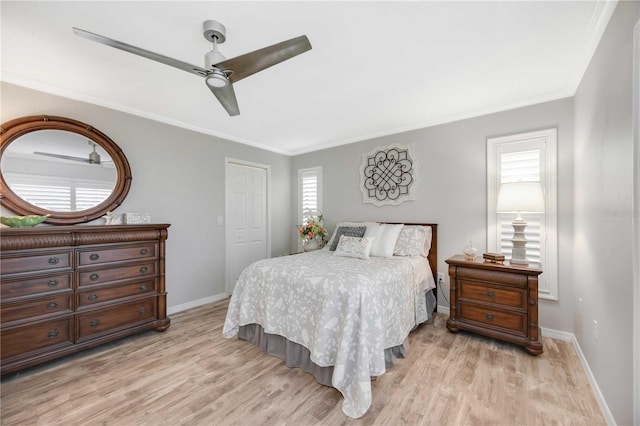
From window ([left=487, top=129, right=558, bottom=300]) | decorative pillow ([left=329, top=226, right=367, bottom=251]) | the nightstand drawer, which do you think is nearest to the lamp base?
window ([left=487, top=129, right=558, bottom=300])

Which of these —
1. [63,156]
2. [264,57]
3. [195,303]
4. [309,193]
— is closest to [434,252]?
[309,193]

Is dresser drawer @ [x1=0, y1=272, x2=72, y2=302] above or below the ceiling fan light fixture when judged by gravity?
below

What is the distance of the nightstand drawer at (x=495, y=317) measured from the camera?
7.71 feet

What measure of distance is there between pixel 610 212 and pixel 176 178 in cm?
417

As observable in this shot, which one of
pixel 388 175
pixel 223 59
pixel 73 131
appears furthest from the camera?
pixel 388 175

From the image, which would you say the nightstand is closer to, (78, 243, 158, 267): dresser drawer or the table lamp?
the table lamp

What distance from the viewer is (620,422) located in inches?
54.2

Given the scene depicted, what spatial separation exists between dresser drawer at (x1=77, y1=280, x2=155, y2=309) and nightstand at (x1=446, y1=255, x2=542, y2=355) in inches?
128

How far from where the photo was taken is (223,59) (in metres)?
1.65

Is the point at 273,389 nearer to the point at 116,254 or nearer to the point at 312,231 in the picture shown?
the point at 116,254

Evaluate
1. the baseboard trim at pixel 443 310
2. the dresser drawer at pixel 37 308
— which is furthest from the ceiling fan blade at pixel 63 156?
the baseboard trim at pixel 443 310

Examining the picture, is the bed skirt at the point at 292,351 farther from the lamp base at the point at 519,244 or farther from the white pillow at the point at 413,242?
the lamp base at the point at 519,244

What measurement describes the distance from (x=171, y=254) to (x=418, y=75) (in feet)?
11.4

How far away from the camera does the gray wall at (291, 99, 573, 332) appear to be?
2.58 m
